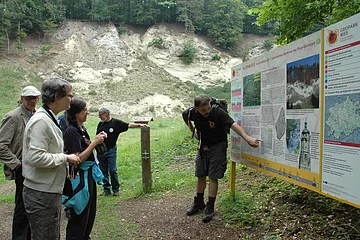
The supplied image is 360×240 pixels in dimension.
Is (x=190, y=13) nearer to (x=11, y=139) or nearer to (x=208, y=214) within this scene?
(x=208, y=214)

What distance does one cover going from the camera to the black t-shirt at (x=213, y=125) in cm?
376

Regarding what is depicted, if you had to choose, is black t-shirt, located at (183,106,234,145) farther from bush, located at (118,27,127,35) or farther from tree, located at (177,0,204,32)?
tree, located at (177,0,204,32)

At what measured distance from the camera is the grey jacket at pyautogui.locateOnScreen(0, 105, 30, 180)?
3.16 meters

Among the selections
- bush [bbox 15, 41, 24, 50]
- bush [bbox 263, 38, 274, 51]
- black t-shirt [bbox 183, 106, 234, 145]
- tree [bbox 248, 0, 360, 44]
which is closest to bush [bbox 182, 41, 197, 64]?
bush [bbox 263, 38, 274, 51]

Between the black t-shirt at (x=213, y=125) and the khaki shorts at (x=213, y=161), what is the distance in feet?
0.30

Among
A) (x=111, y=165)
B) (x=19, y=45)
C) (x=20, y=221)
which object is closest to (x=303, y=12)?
(x=111, y=165)

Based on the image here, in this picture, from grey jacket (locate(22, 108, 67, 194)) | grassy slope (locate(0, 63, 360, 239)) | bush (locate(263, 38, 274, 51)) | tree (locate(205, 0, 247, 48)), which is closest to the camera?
grey jacket (locate(22, 108, 67, 194))

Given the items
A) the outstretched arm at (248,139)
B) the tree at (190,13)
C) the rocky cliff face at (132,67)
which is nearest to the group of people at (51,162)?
the outstretched arm at (248,139)

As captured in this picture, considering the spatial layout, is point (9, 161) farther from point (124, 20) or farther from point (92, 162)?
point (124, 20)

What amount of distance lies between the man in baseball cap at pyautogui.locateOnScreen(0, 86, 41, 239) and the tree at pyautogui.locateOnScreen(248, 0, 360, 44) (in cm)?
356

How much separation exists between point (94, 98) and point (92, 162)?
86.2ft

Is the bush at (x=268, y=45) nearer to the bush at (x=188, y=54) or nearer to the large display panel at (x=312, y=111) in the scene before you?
the bush at (x=188, y=54)

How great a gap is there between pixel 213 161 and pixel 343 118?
6.70 feet

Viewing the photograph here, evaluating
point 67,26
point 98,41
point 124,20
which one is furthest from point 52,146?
point 124,20
